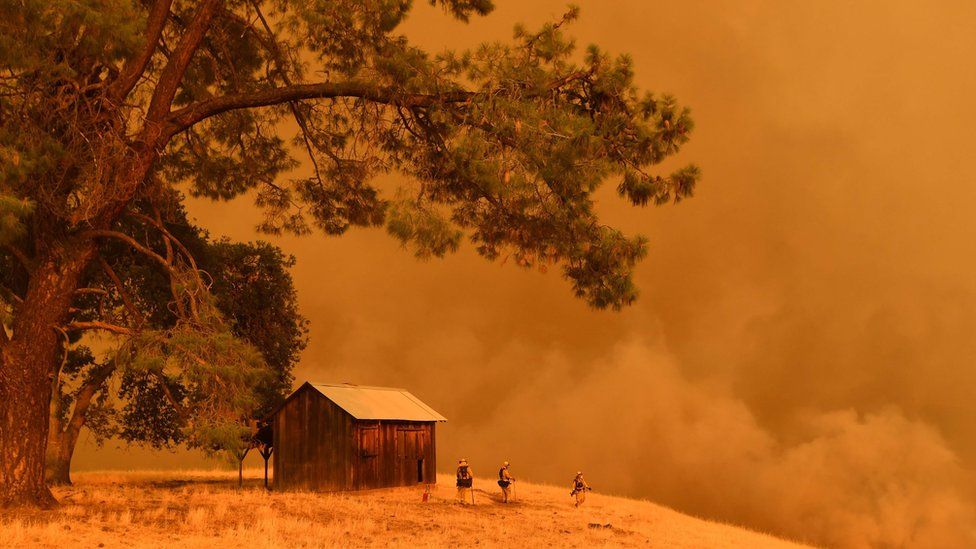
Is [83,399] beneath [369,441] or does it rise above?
above

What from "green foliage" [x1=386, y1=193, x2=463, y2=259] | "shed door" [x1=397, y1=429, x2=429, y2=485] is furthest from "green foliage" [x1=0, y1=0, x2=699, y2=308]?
"shed door" [x1=397, y1=429, x2=429, y2=485]

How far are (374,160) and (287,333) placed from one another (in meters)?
13.0

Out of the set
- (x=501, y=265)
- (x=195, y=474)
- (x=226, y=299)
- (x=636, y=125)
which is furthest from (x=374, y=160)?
(x=195, y=474)

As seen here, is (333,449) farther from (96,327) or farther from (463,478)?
(96,327)

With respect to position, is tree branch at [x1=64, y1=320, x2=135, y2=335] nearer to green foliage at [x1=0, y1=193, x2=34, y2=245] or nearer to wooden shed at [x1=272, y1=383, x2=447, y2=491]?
green foliage at [x1=0, y1=193, x2=34, y2=245]

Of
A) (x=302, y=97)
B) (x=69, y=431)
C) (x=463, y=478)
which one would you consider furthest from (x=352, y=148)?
(x=69, y=431)

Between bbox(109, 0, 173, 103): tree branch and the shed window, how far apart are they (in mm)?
13538

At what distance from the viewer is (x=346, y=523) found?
18.8m

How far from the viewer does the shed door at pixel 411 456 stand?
96.3 ft

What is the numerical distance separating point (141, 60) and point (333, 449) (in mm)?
14039

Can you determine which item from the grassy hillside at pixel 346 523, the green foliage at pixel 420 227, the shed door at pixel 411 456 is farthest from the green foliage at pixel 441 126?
the shed door at pixel 411 456

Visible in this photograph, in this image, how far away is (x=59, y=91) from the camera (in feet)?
56.7

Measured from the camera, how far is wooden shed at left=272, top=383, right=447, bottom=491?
27.5m

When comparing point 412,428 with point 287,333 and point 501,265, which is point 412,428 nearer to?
point 287,333
